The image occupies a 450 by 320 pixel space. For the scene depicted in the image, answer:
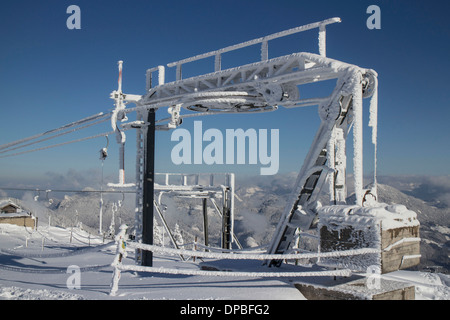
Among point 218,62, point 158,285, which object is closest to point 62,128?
point 218,62

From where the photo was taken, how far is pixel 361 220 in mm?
7266

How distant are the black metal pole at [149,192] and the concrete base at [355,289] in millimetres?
4740

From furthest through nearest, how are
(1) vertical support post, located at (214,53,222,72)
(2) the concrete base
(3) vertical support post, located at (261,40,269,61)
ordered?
(1) vertical support post, located at (214,53,222,72) < (3) vertical support post, located at (261,40,269,61) < (2) the concrete base

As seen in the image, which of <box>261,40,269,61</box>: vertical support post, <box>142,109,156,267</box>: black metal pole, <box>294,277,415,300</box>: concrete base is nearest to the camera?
<box>294,277,415,300</box>: concrete base

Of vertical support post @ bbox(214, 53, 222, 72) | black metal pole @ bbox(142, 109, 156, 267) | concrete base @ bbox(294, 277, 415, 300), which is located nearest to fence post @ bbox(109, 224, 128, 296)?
black metal pole @ bbox(142, 109, 156, 267)

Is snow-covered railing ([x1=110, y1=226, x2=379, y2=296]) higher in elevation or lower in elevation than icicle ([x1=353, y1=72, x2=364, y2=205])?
lower

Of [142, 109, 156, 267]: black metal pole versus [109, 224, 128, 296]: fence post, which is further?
[142, 109, 156, 267]: black metal pole

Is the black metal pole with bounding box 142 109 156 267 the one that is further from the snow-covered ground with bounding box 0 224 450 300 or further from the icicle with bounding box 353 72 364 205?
the icicle with bounding box 353 72 364 205

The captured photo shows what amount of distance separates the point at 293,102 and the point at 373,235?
12.3ft

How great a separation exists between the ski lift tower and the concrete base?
1.56m

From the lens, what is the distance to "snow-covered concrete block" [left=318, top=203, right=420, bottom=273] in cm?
708

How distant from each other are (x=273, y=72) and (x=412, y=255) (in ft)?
16.5
